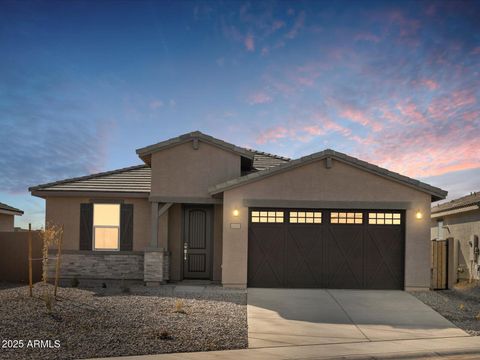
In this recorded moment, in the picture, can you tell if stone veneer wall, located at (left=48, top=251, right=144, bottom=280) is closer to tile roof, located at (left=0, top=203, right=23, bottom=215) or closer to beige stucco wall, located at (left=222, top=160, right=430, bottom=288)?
beige stucco wall, located at (left=222, top=160, right=430, bottom=288)

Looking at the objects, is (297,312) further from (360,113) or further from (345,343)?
(360,113)

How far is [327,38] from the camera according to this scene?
1422 cm

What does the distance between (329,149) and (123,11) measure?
23.5ft

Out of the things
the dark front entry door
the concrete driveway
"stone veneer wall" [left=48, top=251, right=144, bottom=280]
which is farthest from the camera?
the dark front entry door

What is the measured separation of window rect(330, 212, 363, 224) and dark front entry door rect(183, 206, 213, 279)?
406cm

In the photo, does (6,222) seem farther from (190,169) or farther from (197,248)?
(190,169)

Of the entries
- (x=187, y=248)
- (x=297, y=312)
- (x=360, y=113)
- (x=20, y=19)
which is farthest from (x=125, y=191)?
(x=360, y=113)

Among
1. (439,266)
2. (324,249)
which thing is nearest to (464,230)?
(439,266)

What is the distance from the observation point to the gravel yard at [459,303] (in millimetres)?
10500

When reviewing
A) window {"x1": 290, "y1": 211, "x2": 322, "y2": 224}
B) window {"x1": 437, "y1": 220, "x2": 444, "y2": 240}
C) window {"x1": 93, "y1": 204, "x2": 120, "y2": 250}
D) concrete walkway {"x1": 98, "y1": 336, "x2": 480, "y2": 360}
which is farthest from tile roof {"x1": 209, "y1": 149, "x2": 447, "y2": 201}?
window {"x1": 437, "y1": 220, "x2": 444, "y2": 240}

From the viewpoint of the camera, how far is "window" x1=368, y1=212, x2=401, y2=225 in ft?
48.0

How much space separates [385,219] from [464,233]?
5.43m

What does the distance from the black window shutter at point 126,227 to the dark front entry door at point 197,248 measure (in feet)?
5.98

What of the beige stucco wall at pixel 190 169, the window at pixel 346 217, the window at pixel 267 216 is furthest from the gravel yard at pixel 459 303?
the beige stucco wall at pixel 190 169
